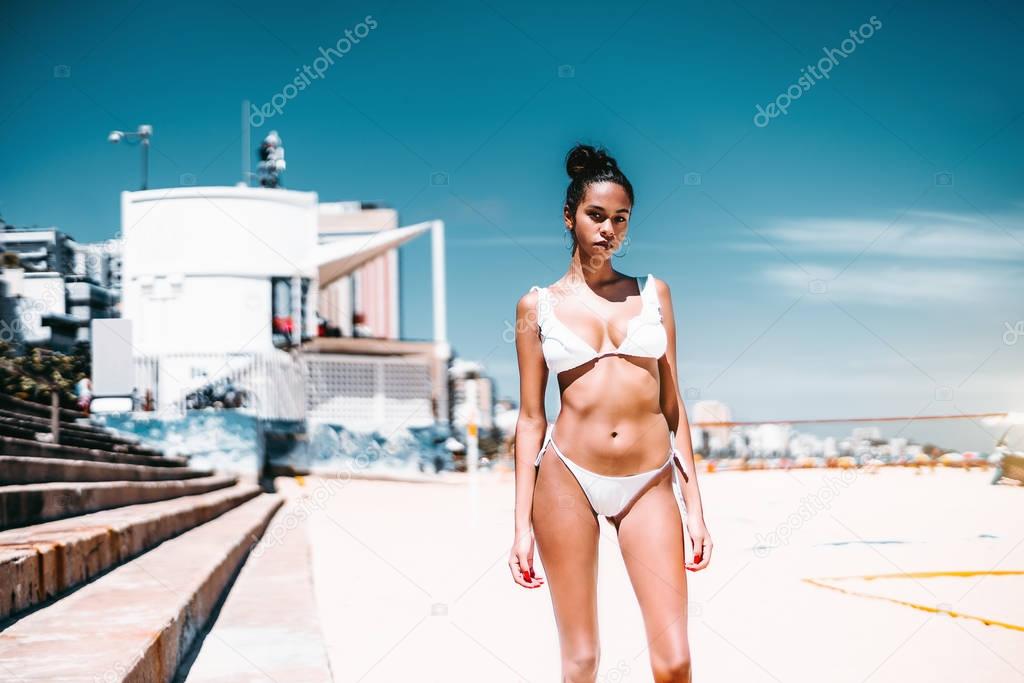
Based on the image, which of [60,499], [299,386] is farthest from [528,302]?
[299,386]

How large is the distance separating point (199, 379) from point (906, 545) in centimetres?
1882

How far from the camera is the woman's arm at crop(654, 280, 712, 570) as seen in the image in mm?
2703

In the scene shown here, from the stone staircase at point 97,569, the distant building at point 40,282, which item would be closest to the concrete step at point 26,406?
the stone staircase at point 97,569

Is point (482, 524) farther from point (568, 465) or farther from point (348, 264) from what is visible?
point (348, 264)

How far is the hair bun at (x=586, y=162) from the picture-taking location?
279cm

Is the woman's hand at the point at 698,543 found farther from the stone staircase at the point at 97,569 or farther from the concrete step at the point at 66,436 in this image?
the concrete step at the point at 66,436

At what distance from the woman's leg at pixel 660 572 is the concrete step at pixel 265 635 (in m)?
2.24

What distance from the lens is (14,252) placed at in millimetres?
8664

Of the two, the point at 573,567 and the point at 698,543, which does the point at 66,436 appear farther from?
the point at 698,543

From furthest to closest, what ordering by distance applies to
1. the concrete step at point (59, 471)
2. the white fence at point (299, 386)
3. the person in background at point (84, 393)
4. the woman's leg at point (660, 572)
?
1. the white fence at point (299, 386)
2. the person in background at point (84, 393)
3. the concrete step at point (59, 471)
4. the woman's leg at point (660, 572)

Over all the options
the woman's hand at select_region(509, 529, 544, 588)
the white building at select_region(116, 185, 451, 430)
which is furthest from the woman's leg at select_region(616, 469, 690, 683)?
the white building at select_region(116, 185, 451, 430)

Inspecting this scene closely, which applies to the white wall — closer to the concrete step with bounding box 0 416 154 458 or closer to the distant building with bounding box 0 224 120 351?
the concrete step with bounding box 0 416 154 458

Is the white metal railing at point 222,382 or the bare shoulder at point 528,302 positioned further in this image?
the white metal railing at point 222,382

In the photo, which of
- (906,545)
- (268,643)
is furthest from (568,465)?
(906,545)
